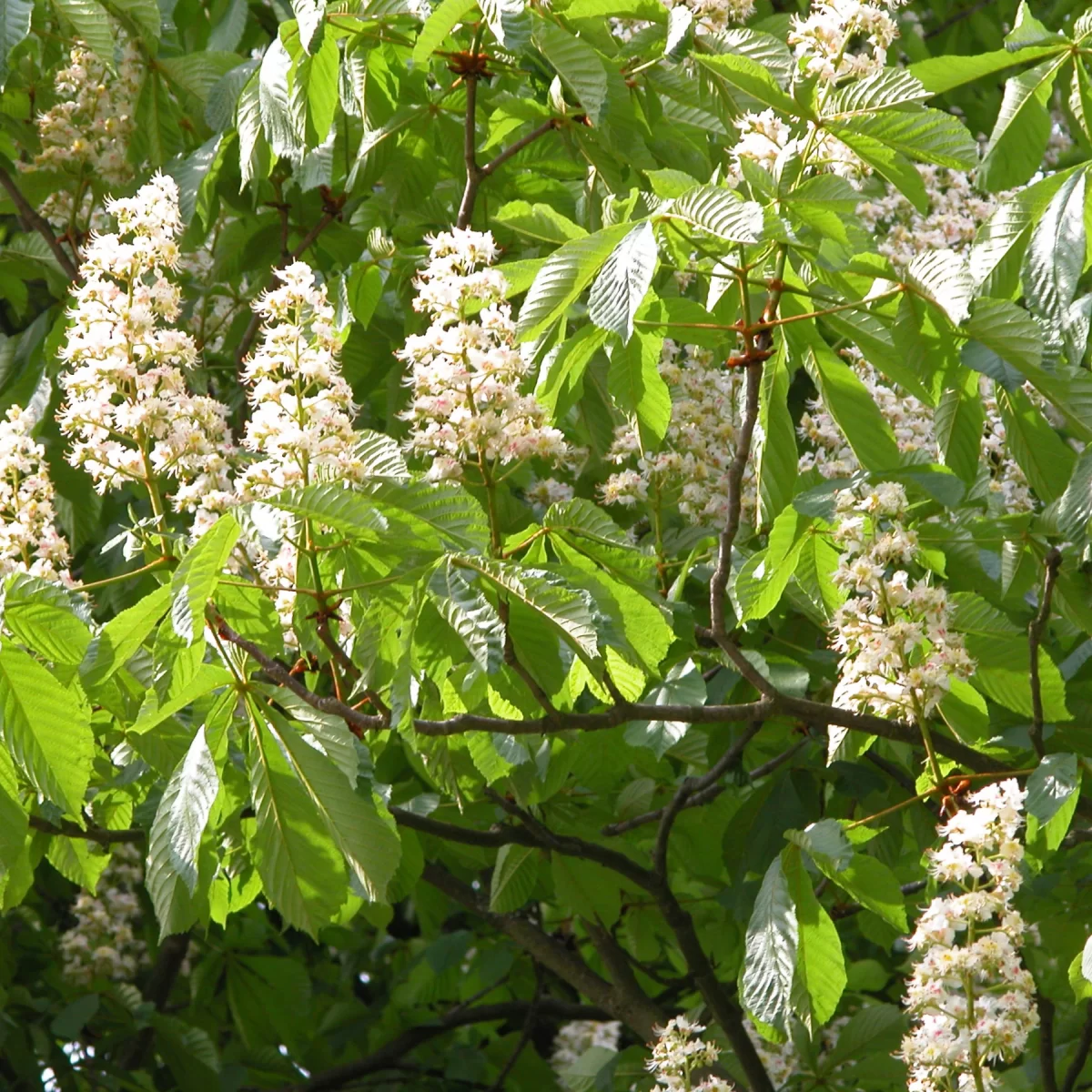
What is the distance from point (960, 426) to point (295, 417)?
91cm

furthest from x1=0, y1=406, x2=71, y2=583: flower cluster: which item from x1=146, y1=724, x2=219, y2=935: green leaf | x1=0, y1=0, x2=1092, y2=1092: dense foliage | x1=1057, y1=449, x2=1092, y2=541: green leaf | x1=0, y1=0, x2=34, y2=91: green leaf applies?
x1=1057, y1=449, x2=1092, y2=541: green leaf

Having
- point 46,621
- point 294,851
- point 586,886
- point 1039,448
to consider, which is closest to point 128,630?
point 46,621

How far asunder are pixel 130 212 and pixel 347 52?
64cm

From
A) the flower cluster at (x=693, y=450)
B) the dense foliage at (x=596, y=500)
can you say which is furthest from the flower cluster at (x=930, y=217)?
the flower cluster at (x=693, y=450)

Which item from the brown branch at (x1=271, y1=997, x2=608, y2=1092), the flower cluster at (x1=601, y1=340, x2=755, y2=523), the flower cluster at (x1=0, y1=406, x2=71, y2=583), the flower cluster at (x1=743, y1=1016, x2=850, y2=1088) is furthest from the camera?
the brown branch at (x1=271, y1=997, x2=608, y2=1092)

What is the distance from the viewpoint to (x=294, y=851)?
1881 mm

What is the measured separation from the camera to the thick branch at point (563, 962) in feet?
11.4

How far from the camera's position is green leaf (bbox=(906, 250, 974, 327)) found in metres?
1.79

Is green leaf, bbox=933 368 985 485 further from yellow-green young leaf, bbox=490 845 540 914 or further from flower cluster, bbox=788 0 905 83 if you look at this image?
yellow-green young leaf, bbox=490 845 540 914

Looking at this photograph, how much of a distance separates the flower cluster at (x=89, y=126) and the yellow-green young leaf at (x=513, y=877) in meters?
1.65

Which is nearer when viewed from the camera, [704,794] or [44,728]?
[44,728]

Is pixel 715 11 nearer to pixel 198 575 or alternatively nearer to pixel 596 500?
pixel 596 500

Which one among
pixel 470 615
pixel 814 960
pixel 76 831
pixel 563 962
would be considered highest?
pixel 470 615

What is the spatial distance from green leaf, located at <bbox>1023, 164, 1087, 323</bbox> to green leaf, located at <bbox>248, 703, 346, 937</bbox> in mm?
1040
